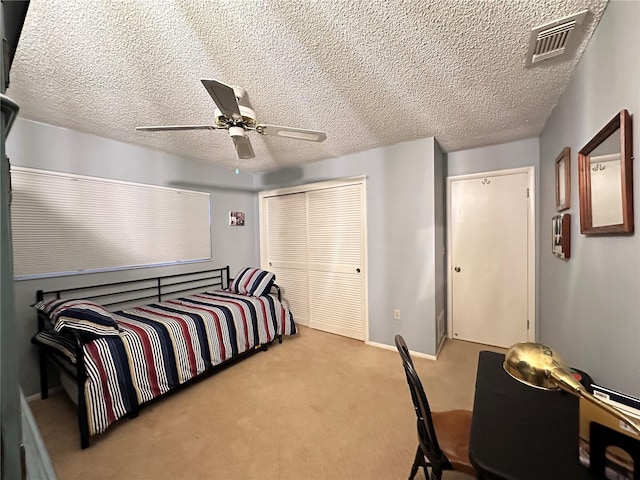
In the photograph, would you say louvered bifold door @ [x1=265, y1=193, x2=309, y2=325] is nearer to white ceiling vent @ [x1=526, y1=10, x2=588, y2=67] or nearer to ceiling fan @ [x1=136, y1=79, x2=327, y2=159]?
ceiling fan @ [x1=136, y1=79, x2=327, y2=159]

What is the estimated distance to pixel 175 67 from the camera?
1633 mm

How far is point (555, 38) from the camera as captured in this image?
143 centimetres


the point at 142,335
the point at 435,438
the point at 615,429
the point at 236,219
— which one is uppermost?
the point at 236,219

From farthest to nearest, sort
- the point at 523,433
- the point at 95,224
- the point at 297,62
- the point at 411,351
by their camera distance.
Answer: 1. the point at 411,351
2. the point at 95,224
3. the point at 297,62
4. the point at 523,433

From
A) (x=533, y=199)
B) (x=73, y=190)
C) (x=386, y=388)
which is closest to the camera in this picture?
(x=386, y=388)

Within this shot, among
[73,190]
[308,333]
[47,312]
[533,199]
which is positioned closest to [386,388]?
[308,333]

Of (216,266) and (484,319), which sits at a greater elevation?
(216,266)

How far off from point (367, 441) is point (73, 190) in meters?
3.28

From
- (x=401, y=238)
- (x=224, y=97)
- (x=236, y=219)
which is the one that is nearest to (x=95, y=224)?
(x=236, y=219)

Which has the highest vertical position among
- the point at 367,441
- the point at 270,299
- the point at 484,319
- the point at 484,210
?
the point at 484,210

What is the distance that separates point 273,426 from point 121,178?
284 cm

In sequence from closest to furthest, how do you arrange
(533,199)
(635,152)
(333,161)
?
(635,152), (533,199), (333,161)

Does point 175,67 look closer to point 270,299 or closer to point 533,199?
point 270,299

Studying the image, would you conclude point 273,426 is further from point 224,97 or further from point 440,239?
point 440,239
